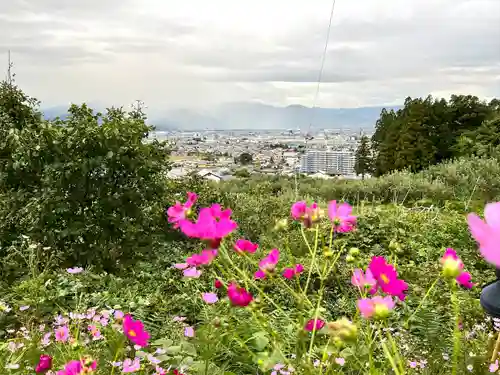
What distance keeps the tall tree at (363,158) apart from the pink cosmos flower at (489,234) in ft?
54.5

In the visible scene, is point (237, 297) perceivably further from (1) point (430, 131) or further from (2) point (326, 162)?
(1) point (430, 131)

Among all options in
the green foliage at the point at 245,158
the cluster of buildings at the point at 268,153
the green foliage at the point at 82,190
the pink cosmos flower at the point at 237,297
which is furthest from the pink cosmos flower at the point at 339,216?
the green foliage at the point at 245,158

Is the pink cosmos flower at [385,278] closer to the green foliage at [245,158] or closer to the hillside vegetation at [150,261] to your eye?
the hillside vegetation at [150,261]

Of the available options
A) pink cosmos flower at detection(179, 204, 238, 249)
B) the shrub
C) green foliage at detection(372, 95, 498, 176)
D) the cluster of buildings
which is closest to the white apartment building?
the cluster of buildings

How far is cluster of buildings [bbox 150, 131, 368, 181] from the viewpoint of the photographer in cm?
649

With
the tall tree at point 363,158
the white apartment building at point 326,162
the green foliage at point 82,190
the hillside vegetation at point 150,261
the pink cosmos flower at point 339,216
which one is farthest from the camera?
the tall tree at point 363,158

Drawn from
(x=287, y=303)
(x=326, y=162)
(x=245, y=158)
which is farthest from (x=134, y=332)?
(x=326, y=162)

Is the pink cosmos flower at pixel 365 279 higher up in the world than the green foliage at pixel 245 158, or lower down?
higher up

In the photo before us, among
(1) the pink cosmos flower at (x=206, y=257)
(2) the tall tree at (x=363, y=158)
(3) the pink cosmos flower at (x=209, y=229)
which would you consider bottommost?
(2) the tall tree at (x=363, y=158)

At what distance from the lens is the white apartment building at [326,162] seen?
7699 millimetres

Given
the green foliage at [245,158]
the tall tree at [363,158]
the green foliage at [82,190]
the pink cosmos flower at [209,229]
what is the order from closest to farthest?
the pink cosmos flower at [209,229] < the green foliage at [82,190] < the green foliage at [245,158] < the tall tree at [363,158]

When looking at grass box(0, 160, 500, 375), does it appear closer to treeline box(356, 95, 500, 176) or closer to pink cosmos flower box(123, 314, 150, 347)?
pink cosmos flower box(123, 314, 150, 347)

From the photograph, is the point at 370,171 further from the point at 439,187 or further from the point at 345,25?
the point at 345,25

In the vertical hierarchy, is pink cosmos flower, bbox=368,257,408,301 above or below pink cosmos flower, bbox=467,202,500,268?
below
